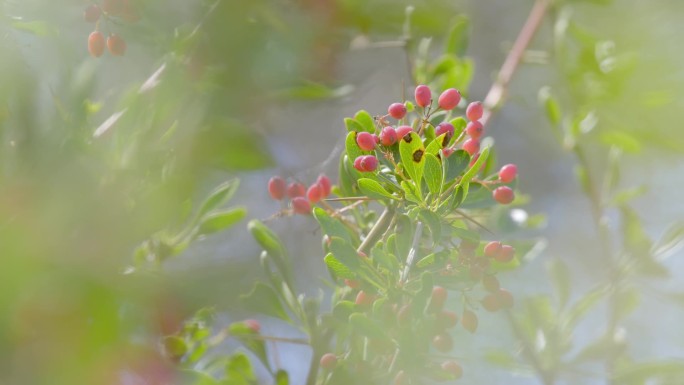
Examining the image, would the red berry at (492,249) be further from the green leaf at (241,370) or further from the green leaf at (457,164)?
the green leaf at (241,370)

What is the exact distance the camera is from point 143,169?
121 cm

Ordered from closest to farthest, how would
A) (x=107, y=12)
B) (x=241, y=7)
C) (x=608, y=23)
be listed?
(x=107, y=12), (x=241, y=7), (x=608, y=23)

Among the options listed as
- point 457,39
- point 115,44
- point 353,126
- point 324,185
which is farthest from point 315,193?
point 457,39

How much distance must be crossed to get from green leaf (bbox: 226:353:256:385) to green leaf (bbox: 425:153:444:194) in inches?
15.6

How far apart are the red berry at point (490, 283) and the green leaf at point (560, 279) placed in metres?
0.69

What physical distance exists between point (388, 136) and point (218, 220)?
418mm

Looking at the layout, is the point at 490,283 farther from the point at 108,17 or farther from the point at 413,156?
the point at 108,17

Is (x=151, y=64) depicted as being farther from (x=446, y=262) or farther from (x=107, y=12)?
(x=446, y=262)

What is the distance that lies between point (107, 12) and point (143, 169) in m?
0.27

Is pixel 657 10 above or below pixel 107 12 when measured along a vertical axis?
below

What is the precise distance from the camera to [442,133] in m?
0.95

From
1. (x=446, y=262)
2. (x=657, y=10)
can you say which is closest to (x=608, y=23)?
(x=657, y=10)

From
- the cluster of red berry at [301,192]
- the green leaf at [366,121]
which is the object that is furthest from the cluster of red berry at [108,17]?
the green leaf at [366,121]

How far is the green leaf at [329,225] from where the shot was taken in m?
0.96
